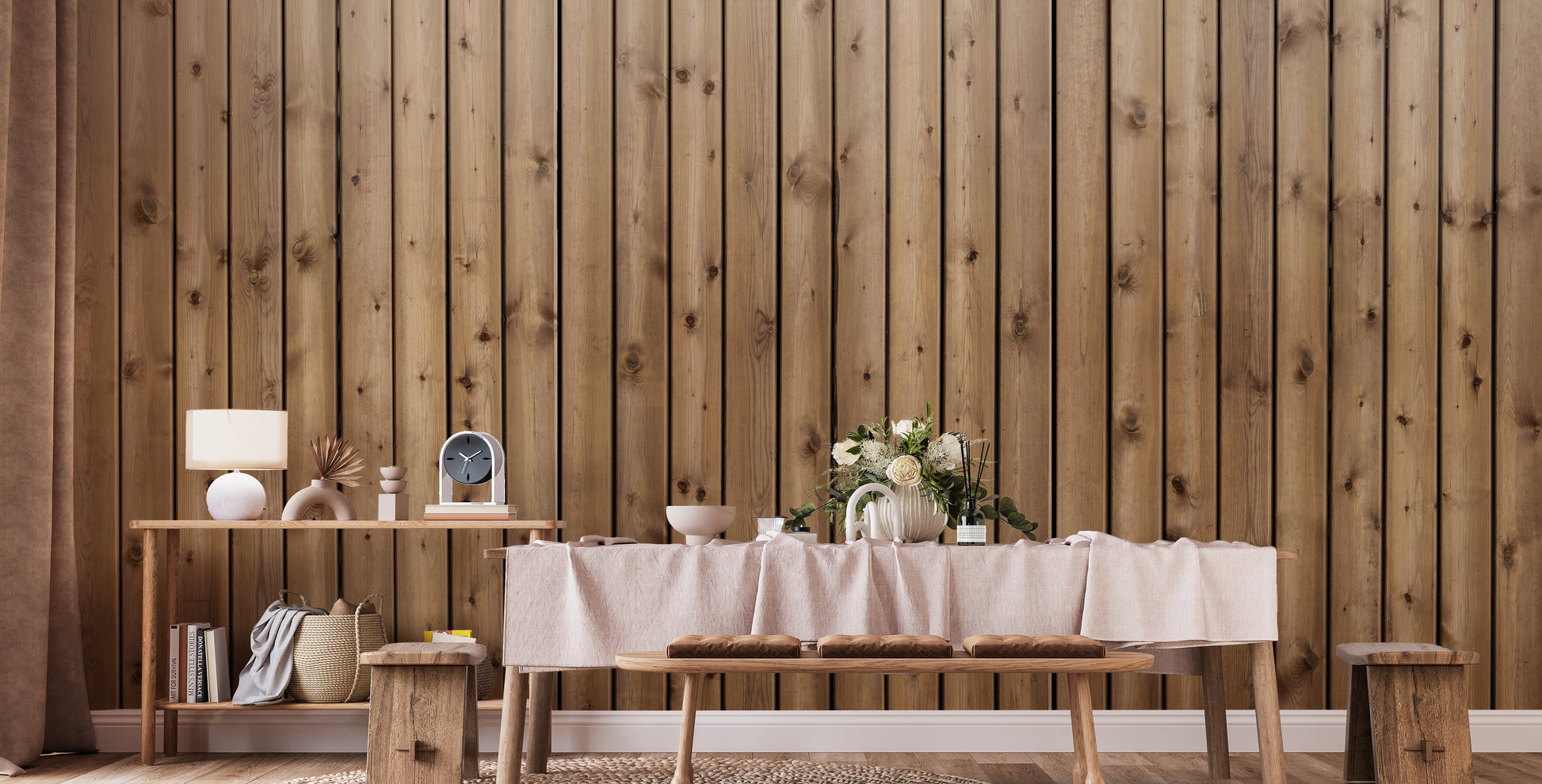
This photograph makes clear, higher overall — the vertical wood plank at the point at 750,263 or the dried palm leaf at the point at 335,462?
the vertical wood plank at the point at 750,263

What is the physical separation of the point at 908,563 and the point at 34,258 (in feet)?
9.74

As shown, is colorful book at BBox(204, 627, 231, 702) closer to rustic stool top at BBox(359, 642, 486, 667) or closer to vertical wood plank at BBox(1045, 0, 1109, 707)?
rustic stool top at BBox(359, 642, 486, 667)

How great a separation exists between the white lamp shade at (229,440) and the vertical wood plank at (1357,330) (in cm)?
356

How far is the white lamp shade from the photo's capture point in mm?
3398

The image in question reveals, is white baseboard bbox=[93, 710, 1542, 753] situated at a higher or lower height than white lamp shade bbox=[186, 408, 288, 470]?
lower

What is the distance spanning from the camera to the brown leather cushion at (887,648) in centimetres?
234

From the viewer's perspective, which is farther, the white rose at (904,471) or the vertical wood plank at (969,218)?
the vertical wood plank at (969,218)

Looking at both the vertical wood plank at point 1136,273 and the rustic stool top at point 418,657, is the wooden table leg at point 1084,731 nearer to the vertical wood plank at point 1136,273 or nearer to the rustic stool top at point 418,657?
the rustic stool top at point 418,657

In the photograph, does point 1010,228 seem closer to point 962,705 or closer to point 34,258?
point 962,705

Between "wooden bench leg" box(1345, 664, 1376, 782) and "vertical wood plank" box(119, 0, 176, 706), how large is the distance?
12.2 ft

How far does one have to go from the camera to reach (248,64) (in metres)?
3.86

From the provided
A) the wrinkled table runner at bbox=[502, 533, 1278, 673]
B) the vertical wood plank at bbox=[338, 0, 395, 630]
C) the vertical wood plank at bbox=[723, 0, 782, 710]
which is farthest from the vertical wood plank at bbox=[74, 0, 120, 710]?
the vertical wood plank at bbox=[723, 0, 782, 710]

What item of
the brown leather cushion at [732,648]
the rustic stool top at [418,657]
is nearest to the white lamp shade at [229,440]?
the rustic stool top at [418,657]

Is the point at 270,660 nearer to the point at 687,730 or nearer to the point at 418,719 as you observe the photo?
the point at 418,719
